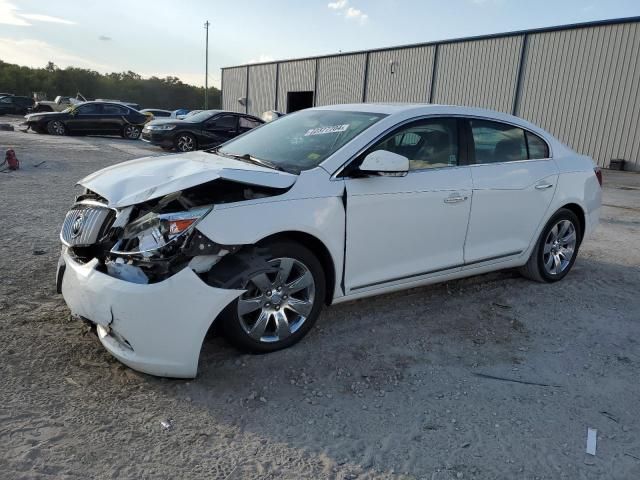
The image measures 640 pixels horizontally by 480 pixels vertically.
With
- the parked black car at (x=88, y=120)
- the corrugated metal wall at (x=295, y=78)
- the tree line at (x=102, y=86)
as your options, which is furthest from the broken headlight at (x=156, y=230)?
the tree line at (x=102, y=86)

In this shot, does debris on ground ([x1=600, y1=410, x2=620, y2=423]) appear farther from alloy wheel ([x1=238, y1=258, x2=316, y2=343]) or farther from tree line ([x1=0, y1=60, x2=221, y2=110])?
tree line ([x1=0, y1=60, x2=221, y2=110])

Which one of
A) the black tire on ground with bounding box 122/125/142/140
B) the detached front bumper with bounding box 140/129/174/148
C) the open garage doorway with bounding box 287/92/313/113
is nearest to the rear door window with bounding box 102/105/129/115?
the black tire on ground with bounding box 122/125/142/140

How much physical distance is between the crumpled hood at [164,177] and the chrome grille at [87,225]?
0.11 metres

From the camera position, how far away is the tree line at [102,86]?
213 ft

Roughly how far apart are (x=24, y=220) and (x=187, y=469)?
531 cm

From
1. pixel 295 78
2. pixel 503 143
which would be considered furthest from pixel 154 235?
pixel 295 78

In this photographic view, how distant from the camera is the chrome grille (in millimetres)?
3177

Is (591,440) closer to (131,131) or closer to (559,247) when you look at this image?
(559,247)

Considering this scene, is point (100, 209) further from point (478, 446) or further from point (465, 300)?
point (465, 300)

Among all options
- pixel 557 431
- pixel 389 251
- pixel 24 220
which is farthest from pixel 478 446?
pixel 24 220

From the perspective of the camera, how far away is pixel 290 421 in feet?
9.03

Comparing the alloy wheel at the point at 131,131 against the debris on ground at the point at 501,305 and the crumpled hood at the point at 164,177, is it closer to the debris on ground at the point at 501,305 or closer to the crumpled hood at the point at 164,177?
the crumpled hood at the point at 164,177

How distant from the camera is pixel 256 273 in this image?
311 cm

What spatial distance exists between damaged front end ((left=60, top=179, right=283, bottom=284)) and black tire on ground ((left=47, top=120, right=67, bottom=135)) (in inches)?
817
